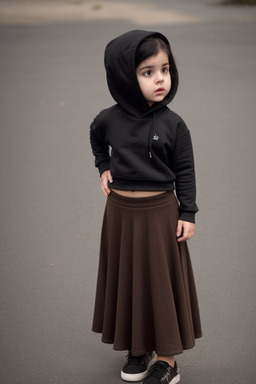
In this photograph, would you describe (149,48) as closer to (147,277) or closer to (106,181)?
(106,181)

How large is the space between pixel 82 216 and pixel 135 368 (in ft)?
7.58

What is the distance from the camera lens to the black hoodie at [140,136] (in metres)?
3.05

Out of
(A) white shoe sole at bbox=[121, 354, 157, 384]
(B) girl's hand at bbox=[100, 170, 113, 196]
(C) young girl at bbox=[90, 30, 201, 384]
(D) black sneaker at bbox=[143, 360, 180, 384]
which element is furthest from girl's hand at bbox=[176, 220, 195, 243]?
(A) white shoe sole at bbox=[121, 354, 157, 384]

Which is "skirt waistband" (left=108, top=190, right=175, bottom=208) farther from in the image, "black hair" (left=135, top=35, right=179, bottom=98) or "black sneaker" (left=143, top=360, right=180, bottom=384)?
"black sneaker" (left=143, top=360, right=180, bottom=384)

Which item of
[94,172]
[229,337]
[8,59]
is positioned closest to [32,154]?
[94,172]

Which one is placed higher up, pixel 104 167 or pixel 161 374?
pixel 104 167

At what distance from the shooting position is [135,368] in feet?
11.4

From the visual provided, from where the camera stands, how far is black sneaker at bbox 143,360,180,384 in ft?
11.0

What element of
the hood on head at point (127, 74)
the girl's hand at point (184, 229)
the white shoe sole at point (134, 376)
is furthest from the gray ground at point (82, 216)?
the hood on head at point (127, 74)

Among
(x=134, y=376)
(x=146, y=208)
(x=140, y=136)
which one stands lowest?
(x=134, y=376)

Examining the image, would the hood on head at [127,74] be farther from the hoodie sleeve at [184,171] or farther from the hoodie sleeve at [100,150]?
the hoodie sleeve at [100,150]

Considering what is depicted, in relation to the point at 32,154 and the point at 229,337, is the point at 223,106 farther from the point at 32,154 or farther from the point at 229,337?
the point at 229,337

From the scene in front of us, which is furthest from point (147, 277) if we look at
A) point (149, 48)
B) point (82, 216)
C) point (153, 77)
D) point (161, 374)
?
point (82, 216)

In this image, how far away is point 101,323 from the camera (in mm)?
3494
